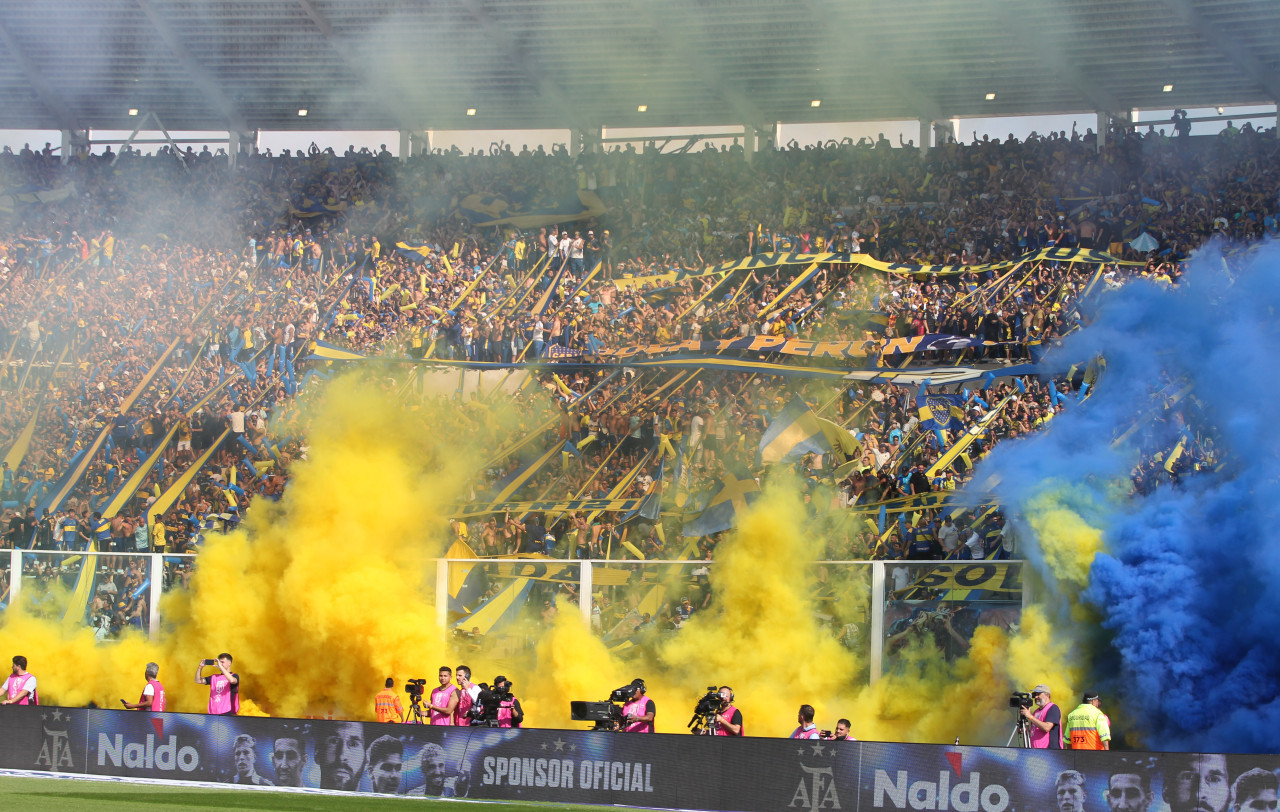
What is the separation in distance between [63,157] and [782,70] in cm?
1430

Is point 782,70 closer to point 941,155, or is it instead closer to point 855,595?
point 941,155

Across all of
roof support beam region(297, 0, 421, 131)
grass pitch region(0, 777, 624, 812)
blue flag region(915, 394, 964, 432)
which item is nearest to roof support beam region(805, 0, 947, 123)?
blue flag region(915, 394, 964, 432)

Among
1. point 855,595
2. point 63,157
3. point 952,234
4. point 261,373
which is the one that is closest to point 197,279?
point 261,373

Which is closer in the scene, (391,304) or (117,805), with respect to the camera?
(117,805)

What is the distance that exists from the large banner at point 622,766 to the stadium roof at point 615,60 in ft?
44.5

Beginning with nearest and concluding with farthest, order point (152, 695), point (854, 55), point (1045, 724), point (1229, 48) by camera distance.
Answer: point (1045, 724), point (152, 695), point (1229, 48), point (854, 55)

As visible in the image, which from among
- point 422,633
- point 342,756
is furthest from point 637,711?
point 422,633

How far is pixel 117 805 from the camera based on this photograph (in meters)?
9.13

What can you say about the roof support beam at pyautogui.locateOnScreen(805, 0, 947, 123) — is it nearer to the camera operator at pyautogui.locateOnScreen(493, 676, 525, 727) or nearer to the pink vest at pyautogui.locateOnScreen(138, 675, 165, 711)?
the camera operator at pyautogui.locateOnScreen(493, 676, 525, 727)

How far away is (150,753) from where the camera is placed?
11.2 metres

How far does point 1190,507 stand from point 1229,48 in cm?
1135

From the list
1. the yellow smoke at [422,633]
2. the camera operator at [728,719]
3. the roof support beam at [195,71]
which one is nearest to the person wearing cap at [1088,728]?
the yellow smoke at [422,633]

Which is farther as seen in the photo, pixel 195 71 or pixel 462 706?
pixel 195 71

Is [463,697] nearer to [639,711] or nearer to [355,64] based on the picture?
[639,711]
